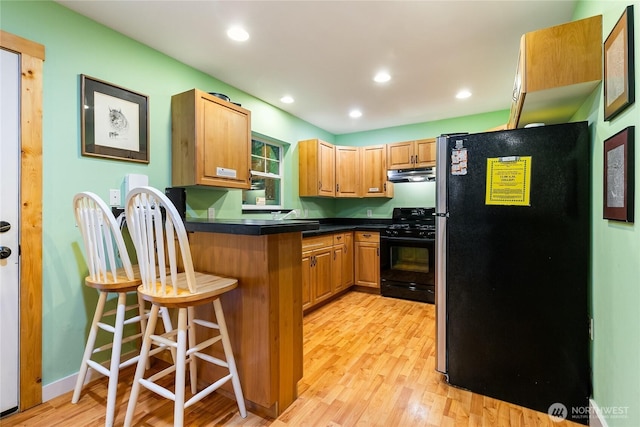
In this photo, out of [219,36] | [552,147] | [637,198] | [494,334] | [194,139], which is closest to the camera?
[637,198]

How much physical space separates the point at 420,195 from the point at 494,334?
9.54 feet

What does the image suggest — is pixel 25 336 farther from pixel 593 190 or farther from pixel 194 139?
pixel 593 190

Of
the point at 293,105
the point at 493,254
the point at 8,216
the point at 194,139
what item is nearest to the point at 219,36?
the point at 194,139

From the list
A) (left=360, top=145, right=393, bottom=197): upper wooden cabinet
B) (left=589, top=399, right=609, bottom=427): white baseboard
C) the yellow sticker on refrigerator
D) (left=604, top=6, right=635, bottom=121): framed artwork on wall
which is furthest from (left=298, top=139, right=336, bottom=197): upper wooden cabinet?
(left=589, top=399, right=609, bottom=427): white baseboard

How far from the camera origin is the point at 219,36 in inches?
85.8

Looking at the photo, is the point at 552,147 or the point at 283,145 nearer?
the point at 552,147

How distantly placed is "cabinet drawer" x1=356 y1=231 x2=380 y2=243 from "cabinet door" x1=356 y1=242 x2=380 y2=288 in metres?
0.05

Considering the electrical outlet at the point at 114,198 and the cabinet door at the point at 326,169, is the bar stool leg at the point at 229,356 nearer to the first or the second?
the electrical outlet at the point at 114,198

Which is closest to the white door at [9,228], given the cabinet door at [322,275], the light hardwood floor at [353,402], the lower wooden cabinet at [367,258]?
the light hardwood floor at [353,402]

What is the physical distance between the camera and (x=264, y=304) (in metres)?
1.55

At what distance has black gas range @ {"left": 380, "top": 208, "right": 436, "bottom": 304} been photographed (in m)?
3.60

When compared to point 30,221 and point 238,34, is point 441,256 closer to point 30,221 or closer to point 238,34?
point 238,34

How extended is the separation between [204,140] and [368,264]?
8.76ft

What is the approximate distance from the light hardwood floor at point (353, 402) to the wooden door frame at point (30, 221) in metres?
0.20
